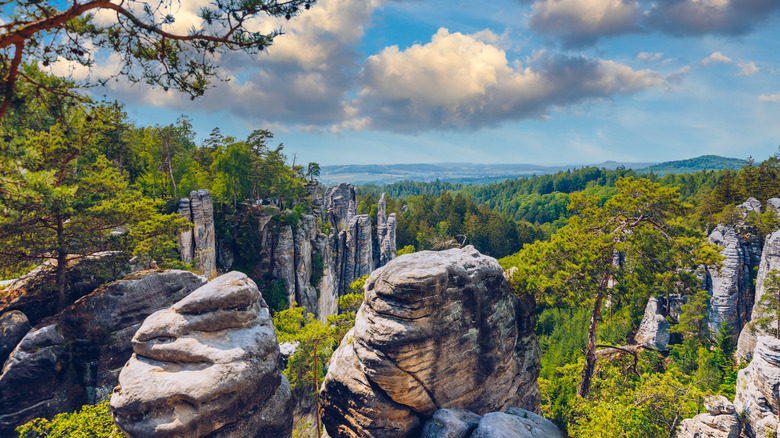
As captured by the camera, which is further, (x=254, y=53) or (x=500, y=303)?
(x=500, y=303)

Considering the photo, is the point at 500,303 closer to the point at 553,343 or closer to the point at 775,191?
the point at 553,343

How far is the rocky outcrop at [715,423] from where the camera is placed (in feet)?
38.5

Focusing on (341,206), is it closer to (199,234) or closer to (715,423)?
(199,234)

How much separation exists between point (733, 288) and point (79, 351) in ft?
150

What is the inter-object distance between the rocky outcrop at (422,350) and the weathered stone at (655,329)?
92.7ft

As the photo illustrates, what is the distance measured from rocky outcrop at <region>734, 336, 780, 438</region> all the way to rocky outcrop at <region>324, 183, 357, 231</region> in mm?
50458

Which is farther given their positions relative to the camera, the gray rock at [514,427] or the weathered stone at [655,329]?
the weathered stone at [655,329]

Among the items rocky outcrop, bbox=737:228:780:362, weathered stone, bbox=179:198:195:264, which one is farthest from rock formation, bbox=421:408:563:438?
rocky outcrop, bbox=737:228:780:362

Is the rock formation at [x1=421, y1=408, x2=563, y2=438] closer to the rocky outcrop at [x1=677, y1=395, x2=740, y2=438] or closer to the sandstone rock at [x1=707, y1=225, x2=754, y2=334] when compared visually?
the rocky outcrop at [x1=677, y1=395, x2=740, y2=438]

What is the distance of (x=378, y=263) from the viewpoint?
5922 centimetres

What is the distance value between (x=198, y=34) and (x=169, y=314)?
9079 mm

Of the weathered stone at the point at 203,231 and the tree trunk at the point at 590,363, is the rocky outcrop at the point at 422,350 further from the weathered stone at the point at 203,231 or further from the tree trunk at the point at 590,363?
the weathered stone at the point at 203,231

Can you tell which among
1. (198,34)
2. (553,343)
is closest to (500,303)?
(198,34)

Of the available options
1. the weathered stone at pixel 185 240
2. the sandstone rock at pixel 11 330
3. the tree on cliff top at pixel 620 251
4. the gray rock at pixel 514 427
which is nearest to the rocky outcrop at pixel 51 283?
the sandstone rock at pixel 11 330
